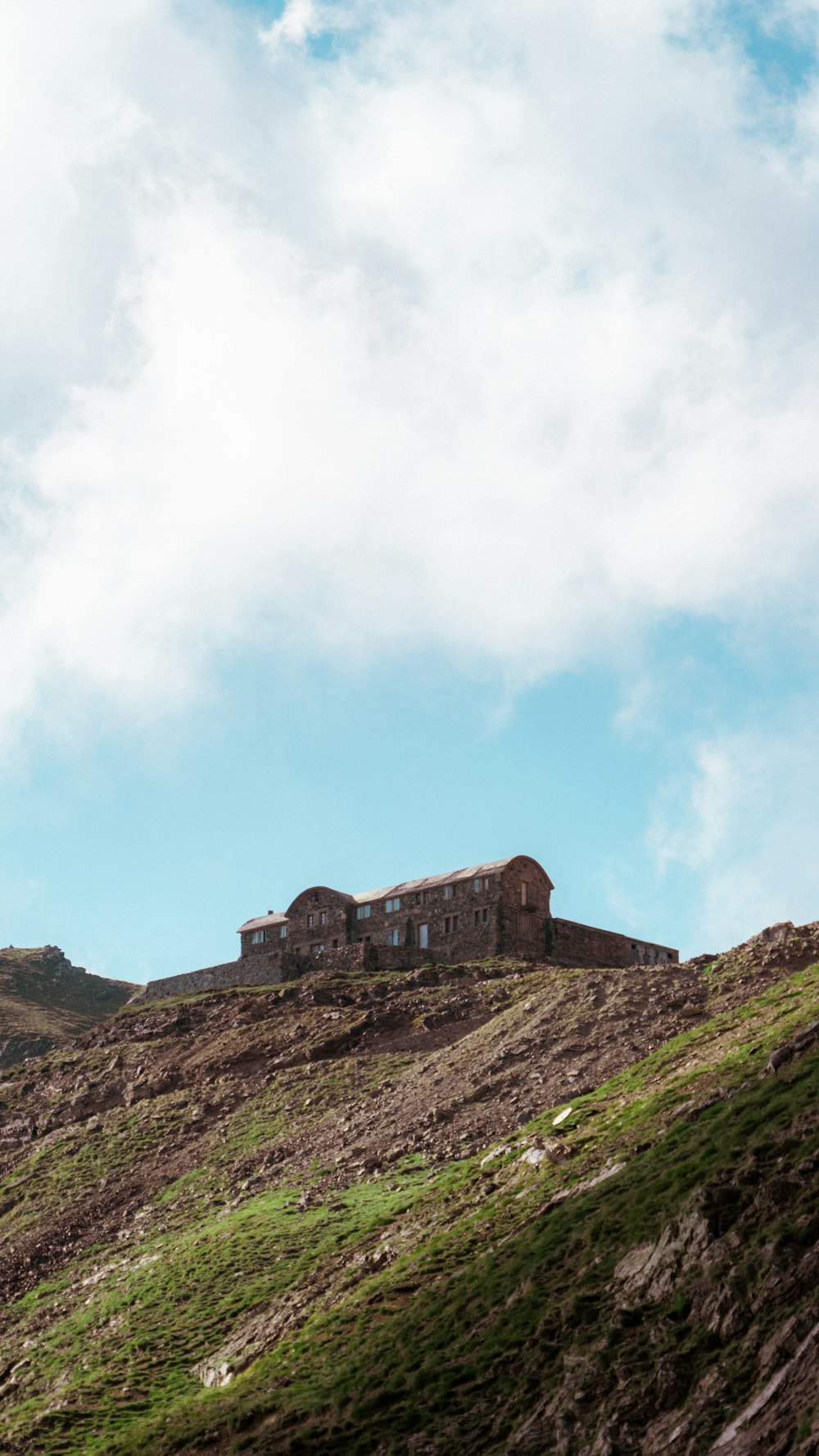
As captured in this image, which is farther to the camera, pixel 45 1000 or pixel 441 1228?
pixel 45 1000

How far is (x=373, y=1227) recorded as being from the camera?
117 ft

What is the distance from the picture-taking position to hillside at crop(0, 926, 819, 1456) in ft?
70.3

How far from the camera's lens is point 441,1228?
108ft

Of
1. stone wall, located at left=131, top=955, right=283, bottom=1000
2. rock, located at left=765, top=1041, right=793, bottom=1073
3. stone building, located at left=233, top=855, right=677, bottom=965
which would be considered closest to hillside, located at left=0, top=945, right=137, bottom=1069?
stone wall, located at left=131, top=955, right=283, bottom=1000

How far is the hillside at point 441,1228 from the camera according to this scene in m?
21.4

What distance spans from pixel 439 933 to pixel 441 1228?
1864 inches

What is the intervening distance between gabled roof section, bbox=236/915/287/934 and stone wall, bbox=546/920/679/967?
18.3 m

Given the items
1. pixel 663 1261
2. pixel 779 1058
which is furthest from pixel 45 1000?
pixel 663 1261

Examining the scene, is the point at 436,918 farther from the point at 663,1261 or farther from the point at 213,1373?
the point at 663,1261

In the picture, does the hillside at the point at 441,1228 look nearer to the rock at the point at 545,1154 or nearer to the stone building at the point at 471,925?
the rock at the point at 545,1154

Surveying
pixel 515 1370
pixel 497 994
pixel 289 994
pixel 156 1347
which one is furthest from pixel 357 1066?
pixel 515 1370

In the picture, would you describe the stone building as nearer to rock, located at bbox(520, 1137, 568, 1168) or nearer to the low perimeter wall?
the low perimeter wall

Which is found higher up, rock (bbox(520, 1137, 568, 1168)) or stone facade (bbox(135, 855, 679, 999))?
stone facade (bbox(135, 855, 679, 999))

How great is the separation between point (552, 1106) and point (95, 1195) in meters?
18.1
